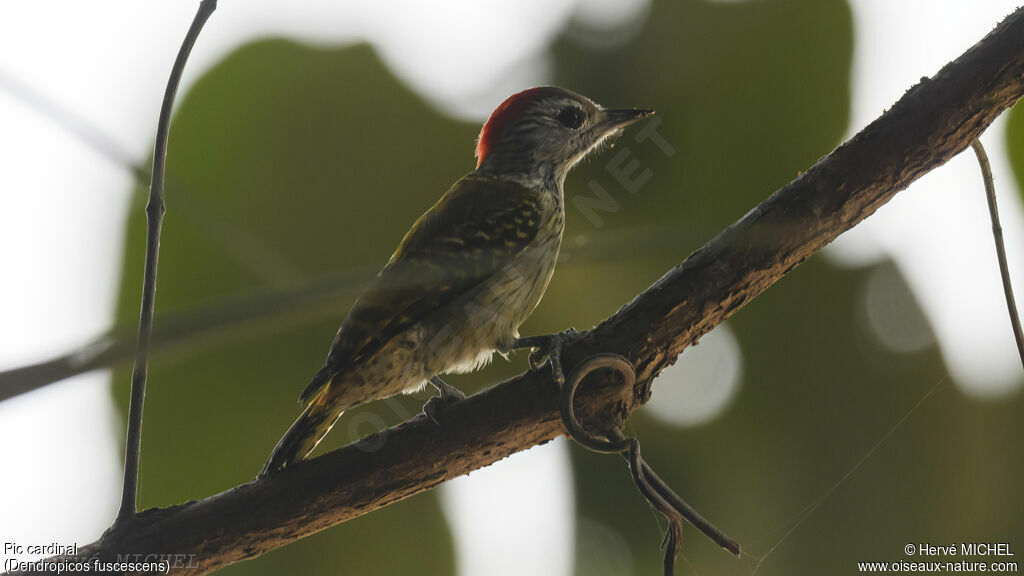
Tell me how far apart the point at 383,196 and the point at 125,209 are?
2.23 feet

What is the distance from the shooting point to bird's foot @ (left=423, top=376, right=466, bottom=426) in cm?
136

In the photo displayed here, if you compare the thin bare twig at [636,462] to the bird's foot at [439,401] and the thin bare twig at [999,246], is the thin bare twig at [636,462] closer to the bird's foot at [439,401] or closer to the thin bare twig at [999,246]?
the bird's foot at [439,401]

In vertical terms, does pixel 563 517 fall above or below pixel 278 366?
below

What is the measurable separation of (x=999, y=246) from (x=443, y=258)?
1.05 m

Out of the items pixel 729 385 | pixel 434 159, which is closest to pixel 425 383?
pixel 434 159

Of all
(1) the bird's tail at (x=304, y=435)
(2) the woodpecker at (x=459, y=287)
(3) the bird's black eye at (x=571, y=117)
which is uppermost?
(3) the bird's black eye at (x=571, y=117)

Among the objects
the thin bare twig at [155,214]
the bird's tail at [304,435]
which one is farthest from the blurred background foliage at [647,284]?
the thin bare twig at [155,214]

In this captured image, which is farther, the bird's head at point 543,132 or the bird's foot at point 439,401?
the bird's head at point 543,132

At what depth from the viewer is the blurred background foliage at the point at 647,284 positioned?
1.78 m

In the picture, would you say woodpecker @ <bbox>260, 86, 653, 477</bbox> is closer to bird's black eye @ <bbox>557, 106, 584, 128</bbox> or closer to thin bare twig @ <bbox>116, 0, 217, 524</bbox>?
bird's black eye @ <bbox>557, 106, 584, 128</bbox>

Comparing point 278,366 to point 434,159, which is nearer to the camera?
point 278,366

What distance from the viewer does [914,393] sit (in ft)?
6.17

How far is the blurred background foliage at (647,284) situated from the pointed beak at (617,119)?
43 mm

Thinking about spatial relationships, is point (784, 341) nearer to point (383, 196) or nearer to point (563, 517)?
point (563, 517)
